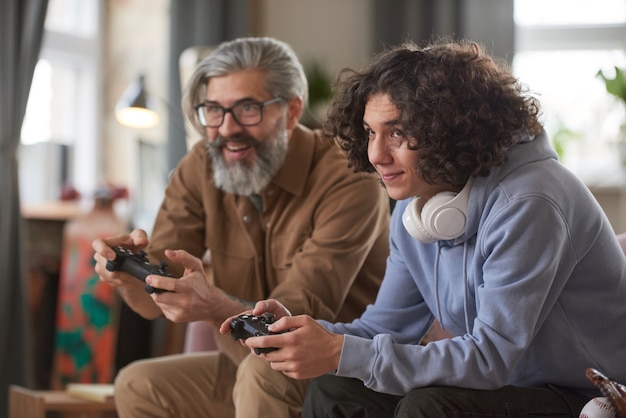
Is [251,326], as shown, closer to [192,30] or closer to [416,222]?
[416,222]

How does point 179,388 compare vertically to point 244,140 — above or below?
below

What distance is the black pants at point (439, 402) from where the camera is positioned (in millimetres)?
1410

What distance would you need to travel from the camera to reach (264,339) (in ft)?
4.73

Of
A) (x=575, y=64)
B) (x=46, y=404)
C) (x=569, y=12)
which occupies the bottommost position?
(x=46, y=404)

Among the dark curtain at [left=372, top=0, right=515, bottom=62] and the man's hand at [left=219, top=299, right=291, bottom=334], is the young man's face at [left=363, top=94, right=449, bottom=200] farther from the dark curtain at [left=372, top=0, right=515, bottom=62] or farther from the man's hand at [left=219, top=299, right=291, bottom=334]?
the dark curtain at [left=372, top=0, right=515, bottom=62]

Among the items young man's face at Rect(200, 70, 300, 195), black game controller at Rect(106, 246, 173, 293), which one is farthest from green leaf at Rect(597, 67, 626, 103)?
black game controller at Rect(106, 246, 173, 293)

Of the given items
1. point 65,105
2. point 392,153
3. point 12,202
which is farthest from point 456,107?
point 65,105

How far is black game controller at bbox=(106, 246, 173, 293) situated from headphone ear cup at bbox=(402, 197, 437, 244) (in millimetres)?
514

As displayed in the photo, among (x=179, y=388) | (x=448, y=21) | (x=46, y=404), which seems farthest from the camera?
(x=448, y=21)

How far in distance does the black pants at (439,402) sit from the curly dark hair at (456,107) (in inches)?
14.3

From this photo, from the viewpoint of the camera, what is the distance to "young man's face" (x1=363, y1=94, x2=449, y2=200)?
1553 mm

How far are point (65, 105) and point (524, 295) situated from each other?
345 cm

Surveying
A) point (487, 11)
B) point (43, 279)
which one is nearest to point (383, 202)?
point (43, 279)

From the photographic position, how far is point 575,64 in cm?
446
